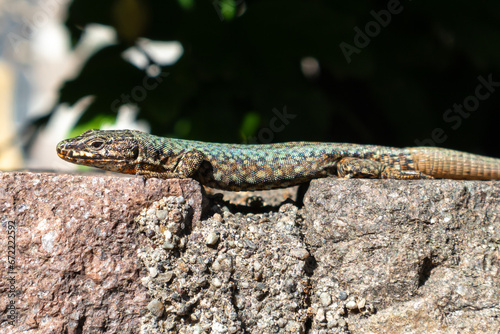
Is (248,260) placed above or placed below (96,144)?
above

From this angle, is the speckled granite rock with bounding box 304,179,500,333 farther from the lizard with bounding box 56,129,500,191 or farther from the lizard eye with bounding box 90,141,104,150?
the lizard eye with bounding box 90,141,104,150

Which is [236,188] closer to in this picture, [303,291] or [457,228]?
[303,291]

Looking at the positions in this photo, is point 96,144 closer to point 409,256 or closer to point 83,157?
point 83,157

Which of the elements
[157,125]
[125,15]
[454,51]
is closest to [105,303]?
[157,125]

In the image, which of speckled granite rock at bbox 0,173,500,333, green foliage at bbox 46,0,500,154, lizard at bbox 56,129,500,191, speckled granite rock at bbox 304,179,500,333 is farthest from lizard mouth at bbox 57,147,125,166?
speckled granite rock at bbox 304,179,500,333

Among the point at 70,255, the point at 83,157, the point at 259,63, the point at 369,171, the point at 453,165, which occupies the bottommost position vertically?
the point at 83,157

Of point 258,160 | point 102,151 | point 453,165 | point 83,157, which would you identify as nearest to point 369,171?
point 453,165
